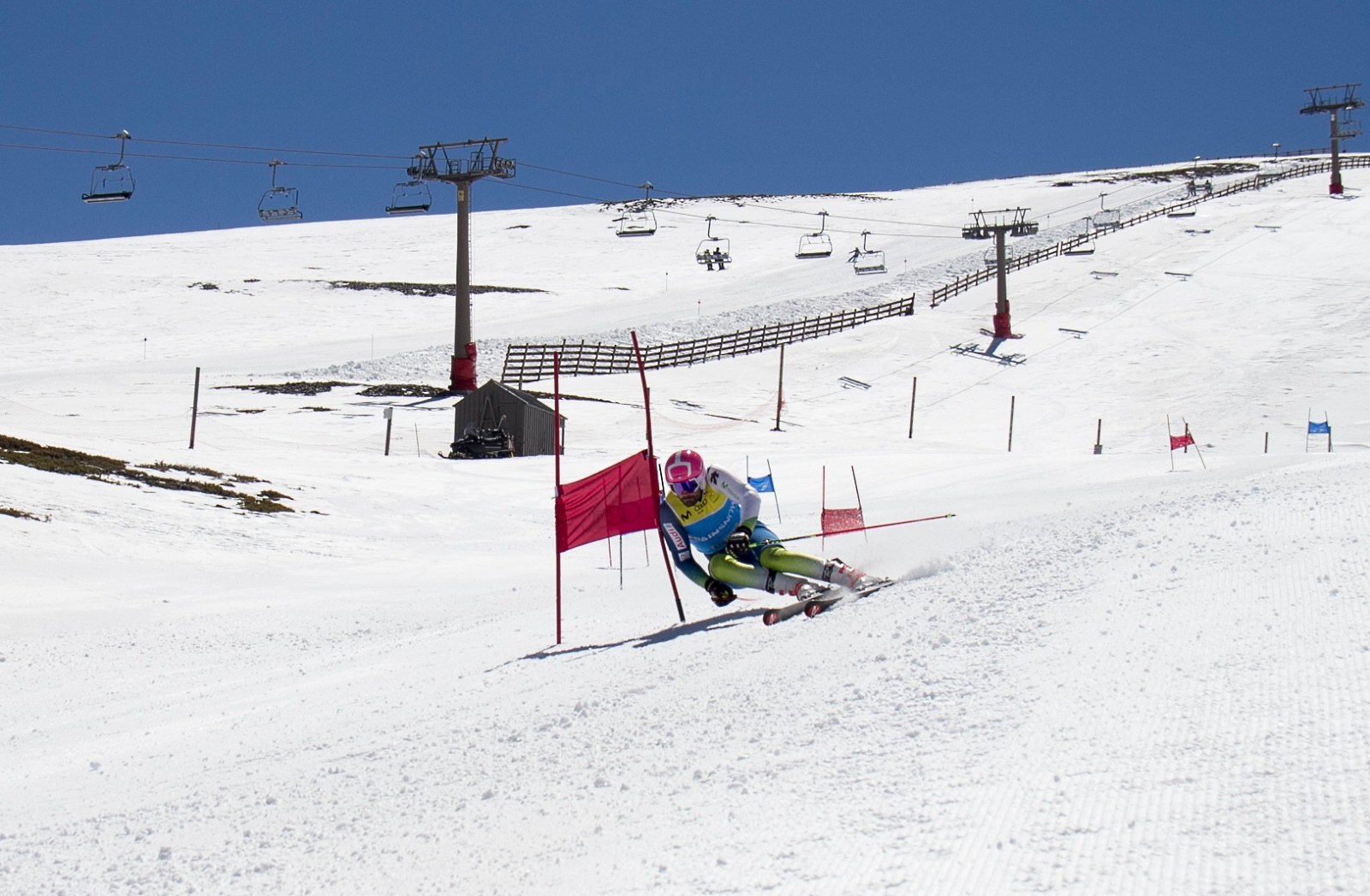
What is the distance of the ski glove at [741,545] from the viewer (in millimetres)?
9906

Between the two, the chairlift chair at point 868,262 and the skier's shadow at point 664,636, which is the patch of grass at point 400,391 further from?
the skier's shadow at point 664,636

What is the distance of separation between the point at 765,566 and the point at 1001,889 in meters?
6.24

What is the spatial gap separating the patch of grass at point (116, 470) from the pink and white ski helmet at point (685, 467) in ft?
44.2

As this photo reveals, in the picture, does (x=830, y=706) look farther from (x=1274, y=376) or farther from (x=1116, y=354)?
(x=1116, y=354)

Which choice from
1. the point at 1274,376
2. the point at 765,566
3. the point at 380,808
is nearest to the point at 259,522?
the point at 765,566

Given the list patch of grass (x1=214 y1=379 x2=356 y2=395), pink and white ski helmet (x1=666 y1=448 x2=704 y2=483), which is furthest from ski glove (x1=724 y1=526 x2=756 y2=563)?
patch of grass (x1=214 y1=379 x2=356 y2=395)

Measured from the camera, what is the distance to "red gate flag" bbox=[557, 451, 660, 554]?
10.8 meters

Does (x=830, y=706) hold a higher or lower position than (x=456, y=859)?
higher

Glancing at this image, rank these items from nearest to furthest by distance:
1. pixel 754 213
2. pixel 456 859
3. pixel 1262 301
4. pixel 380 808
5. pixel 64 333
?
pixel 456 859, pixel 380 808, pixel 1262 301, pixel 64 333, pixel 754 213

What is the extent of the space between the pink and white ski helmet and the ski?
1.42 meters

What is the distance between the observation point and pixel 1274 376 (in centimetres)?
4597

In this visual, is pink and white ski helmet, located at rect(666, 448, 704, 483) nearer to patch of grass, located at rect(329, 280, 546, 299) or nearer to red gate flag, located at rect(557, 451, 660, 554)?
red gate flag, located at rect(557, 451, 660, 554)

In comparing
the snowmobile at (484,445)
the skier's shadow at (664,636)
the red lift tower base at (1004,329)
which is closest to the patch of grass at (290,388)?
the snowmobile at (484,445)

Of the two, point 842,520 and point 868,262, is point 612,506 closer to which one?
point 842,520
